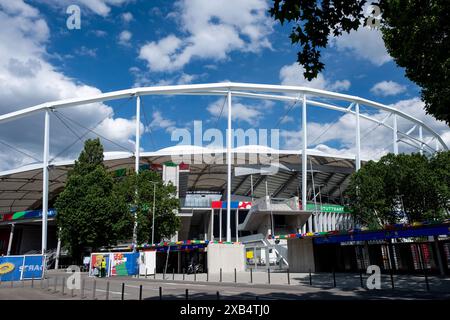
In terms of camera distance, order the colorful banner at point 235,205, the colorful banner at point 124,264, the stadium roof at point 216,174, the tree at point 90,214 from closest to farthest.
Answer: the colorful banner at point 124,264, the tree at point 90,214, the stadium roof at point 216,174, the colorful banner at point 235,205

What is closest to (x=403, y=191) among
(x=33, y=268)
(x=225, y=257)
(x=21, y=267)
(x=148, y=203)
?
(x=225, y=257)

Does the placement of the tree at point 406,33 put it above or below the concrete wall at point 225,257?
above

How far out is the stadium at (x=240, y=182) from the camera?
54500mm

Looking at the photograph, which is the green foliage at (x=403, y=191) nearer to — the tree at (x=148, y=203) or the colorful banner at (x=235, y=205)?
the tree at (x=148, y=203)

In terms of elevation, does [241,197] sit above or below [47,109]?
below

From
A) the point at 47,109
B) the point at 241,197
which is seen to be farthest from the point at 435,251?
the point at 241,197

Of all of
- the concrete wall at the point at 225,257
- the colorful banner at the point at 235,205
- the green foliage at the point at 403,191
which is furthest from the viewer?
the colorful banner at the point at 235,205

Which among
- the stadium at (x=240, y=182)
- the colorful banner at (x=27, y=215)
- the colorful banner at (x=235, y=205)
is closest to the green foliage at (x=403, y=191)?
the stadium at (x=240, y=182)

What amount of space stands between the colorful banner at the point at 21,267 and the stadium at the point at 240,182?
1306cm

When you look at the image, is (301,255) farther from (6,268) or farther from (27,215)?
(27,215)

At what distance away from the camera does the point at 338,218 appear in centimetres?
8025

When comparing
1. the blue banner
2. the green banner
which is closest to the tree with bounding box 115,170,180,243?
the blue banner
